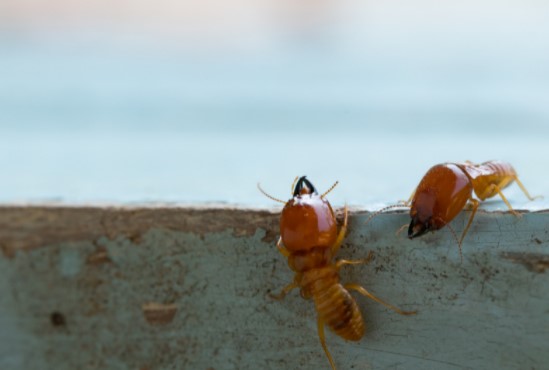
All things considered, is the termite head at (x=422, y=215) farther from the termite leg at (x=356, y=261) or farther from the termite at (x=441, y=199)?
the termite leg at (x=356, y=261)

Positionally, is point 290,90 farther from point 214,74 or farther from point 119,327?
point 119,327

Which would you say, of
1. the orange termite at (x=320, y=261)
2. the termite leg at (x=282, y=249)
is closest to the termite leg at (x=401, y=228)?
the orange termite at (x=320, y=261)

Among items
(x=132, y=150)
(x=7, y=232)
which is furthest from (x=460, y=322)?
(x=132, y=150)

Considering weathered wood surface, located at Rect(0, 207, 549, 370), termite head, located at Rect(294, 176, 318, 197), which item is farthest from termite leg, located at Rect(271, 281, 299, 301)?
termite head, located at Rect(294, 176, 318, 197)

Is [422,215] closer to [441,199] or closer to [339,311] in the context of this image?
[441,199]

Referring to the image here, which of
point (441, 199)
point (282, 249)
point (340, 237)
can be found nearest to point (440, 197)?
point (441, 199)

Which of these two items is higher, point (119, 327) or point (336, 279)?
point (336, 279)

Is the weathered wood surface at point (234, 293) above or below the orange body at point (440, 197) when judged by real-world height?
below
